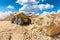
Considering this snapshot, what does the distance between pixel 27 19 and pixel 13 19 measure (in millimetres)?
318

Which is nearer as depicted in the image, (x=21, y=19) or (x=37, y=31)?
(x=37, y=31)

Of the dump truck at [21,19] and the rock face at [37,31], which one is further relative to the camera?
the dump truck at [21,19]

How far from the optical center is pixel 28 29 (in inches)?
110

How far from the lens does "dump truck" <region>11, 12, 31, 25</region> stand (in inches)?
123

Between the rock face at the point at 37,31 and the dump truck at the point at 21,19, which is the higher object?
the dump truck at the point at 21,19

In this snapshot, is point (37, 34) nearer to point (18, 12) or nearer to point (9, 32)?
point (9, 32)

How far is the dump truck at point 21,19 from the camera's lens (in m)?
3.12

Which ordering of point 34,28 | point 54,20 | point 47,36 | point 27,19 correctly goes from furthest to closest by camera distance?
1. point 27,19
2. point 34,28
3. point 54,20
4. point 47,36

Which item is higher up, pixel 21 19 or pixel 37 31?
pixel 21 19

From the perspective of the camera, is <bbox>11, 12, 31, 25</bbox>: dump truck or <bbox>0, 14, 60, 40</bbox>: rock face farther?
<bbox>11, 12, 31, 25</bbox>: dump truck

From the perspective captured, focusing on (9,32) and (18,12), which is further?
(18,12)

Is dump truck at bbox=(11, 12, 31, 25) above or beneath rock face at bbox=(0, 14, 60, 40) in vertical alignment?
above

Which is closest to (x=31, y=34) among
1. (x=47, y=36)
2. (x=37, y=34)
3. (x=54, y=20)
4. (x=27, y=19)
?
(x=37, y=34)

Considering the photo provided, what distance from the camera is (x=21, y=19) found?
309 centimetres
